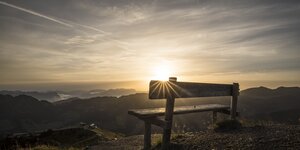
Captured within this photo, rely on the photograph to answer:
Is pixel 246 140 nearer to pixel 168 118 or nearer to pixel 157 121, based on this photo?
pixel 168 118

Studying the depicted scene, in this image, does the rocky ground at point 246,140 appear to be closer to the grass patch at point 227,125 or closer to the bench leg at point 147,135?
the grass patch at point 227,125

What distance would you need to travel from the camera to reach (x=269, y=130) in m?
7.83

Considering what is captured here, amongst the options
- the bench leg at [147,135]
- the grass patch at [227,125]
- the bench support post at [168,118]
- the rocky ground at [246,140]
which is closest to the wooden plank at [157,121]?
the bench support post at [168,118]

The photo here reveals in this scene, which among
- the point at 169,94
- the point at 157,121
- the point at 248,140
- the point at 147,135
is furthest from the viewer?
the point at 147,135

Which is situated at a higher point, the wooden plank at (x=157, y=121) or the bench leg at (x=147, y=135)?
the wooden plank at (x=157, y=121)

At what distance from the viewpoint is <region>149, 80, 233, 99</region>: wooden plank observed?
699cm

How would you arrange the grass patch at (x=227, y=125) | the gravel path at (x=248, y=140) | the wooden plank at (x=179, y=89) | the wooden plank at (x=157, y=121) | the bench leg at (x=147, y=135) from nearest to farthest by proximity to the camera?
the gravel path at (x=248, y=140) → the wooden plank at (x=179, y=89) → the wooden plank at (x=157, y=121) → the bench leg at (x=147, y=135) → the grass patch at (x=227, y=125)

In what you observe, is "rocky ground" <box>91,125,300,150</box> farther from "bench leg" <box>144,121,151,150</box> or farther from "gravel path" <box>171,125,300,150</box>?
"bench leg" <box>144,121,151,150</box>

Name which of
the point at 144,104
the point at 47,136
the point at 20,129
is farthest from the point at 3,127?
the point at 47,136

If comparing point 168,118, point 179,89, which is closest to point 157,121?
point 168,118

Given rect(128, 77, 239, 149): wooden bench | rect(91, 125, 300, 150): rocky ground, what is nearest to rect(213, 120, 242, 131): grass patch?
rect(91, 125, 300, 150): rocky ground

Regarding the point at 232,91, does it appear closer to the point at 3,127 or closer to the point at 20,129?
the point at 20,129

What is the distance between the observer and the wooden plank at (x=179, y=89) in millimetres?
6989

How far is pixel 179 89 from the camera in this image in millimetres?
7355
